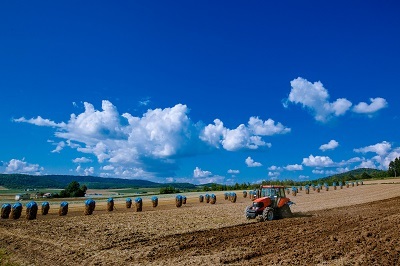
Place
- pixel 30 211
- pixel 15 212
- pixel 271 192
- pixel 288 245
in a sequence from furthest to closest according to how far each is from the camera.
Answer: pixel 15 212 < pixel 30 211 < pixel 271 192 < pixel 288 245

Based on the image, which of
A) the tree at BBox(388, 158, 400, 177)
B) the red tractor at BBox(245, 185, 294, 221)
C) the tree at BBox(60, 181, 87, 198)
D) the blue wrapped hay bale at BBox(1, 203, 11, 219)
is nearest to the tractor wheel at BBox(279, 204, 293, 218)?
the red tractor at BBox(245, 185, 294, 221)

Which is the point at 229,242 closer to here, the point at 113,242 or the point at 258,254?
the point at 258,254

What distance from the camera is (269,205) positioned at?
2381 centimetres

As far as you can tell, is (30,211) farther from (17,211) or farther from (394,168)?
(394,168)

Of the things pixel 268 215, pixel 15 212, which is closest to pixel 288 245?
pixel 268 215

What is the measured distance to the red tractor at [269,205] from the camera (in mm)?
23141

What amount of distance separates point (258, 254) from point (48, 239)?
36.8ft

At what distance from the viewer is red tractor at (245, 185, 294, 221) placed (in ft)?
75.9

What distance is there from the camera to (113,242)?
1759 centimetres

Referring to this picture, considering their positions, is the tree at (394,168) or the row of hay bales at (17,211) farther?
the tree at (394,168)

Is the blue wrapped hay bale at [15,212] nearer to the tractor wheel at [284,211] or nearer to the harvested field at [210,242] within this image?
the harvested field at [210,242]

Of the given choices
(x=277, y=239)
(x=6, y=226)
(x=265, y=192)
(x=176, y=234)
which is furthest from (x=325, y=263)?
(x=6, y=226)

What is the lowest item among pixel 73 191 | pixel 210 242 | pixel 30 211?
pixel 210 242

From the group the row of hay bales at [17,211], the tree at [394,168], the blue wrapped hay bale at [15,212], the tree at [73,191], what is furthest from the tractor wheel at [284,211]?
the tree at [394,168]
